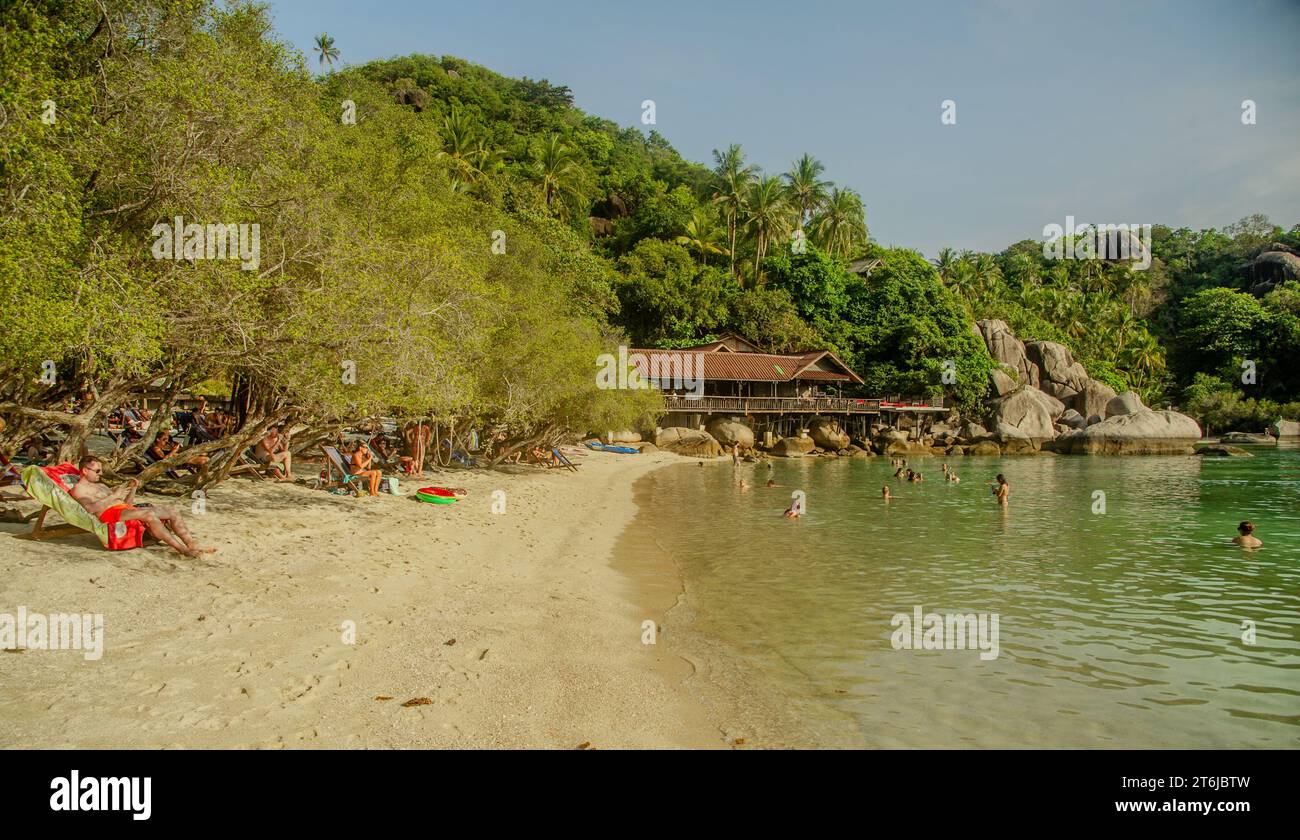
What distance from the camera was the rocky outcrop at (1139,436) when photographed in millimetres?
49344

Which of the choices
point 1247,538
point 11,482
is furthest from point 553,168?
point 1247,538

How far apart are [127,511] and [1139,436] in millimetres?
57028

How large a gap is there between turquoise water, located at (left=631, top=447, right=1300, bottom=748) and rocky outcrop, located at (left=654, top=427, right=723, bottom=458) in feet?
61.9

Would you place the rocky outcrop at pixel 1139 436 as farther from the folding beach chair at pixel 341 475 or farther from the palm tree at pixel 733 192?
the folding beach chair at pixel 341 475

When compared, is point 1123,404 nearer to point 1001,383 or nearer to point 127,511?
point 1001,383

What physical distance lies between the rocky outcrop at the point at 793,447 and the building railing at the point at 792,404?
261 cm

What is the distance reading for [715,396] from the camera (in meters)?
47.6

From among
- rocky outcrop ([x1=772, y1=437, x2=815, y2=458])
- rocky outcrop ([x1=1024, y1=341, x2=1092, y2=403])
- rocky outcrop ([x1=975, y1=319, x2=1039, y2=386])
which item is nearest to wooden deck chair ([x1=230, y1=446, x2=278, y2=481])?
rocky outcrop ([x1=772, y1=437, x2=815, y2=458])

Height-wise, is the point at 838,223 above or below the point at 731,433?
above

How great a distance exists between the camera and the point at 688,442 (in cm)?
4300

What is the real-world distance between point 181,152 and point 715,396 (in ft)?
129

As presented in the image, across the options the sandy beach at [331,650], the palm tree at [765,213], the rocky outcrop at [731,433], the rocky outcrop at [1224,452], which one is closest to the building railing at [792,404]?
the rocky outcrop at [731,433]
